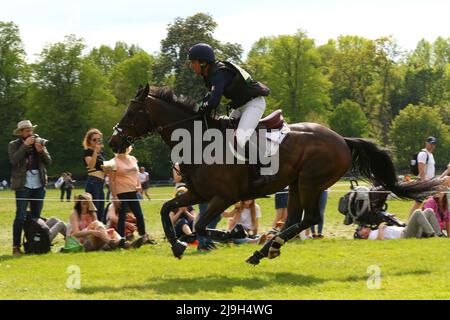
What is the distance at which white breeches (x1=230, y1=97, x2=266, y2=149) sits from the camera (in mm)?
9508

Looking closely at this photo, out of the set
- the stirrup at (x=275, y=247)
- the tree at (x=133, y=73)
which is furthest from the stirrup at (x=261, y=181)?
the tree at (x=133, y=73)

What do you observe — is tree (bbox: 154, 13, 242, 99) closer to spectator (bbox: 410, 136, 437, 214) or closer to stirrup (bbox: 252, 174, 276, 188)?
spectator (bbox: 410, 136, 437, 214)

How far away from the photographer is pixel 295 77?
2763 inches

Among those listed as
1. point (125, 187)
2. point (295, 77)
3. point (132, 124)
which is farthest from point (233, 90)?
point (295, 77)

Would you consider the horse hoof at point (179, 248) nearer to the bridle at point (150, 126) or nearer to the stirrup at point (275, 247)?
the stirrup at point (275, 247)

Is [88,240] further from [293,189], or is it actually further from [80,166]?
[80,166]

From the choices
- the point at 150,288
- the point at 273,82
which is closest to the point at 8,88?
the point at 273,82

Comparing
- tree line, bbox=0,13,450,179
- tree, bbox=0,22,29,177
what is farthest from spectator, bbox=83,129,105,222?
tree, bbox=0,22,29,177

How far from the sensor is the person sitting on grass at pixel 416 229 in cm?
1334

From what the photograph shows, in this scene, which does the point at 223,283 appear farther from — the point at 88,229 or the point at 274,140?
the point at 88,229

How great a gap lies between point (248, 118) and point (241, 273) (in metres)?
2.10

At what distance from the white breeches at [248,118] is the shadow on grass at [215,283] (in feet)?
5.95

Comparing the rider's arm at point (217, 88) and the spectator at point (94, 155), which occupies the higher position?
the rider's arm at point (217, 88)
